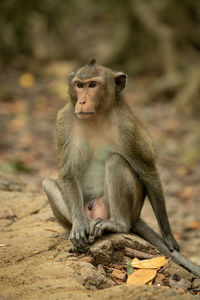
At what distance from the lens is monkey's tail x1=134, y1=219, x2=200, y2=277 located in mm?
4453

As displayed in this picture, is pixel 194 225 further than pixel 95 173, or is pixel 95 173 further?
pixel 194 225

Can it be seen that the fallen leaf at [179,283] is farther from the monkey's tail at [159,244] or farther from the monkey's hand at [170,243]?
the monkey's hand at [170,243]

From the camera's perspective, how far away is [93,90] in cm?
425

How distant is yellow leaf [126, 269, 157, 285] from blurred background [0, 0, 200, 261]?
12.0ft

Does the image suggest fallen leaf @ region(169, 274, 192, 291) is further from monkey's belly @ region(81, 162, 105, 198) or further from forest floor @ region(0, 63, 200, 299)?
monkey's belly @ region(81, 162, 105, 198)

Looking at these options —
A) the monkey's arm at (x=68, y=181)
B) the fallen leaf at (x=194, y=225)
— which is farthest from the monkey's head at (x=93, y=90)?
the fallen leaf at (x=194, y=225)

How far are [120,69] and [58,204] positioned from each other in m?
9.05

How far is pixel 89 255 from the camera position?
3.96m

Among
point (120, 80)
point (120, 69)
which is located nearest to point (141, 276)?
point (120, 80)

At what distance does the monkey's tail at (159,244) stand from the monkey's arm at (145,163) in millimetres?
70

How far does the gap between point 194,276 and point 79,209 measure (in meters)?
1.20

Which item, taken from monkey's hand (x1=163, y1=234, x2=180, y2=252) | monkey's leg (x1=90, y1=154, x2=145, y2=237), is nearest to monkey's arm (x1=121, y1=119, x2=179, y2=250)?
monkey's hand (x1=163, y1=234, x2=180, y2=252)

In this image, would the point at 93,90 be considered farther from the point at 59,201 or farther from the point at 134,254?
the point at 134,254

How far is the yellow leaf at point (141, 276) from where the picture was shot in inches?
144
